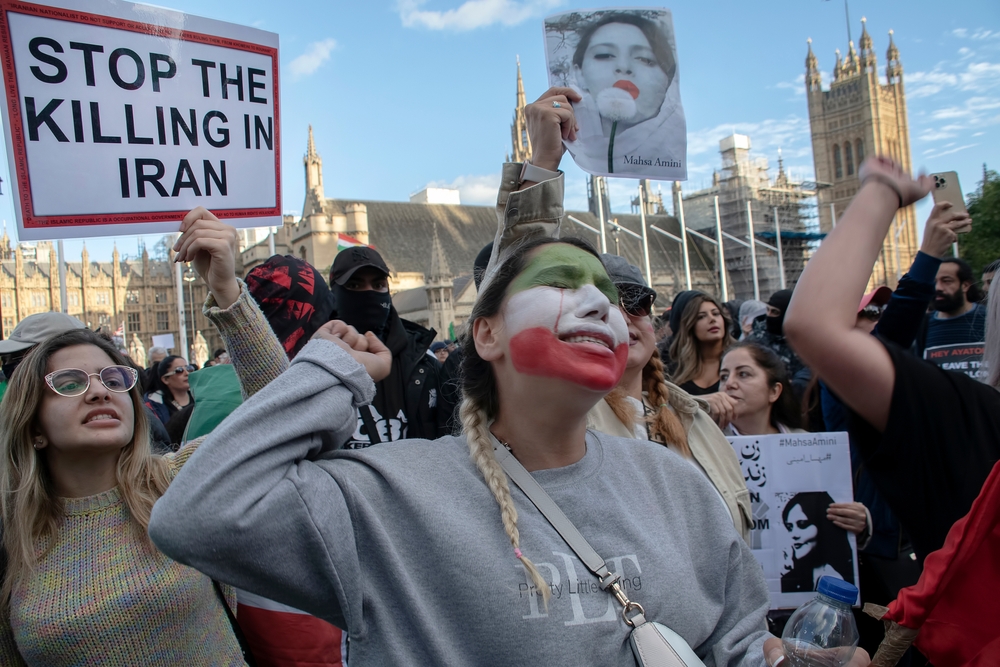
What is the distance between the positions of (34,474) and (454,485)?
142cm

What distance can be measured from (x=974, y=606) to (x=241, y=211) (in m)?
2.57

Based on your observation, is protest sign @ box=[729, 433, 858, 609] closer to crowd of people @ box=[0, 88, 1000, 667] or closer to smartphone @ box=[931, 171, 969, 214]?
crowd of people @ box=[0, 88, 1000, 667]

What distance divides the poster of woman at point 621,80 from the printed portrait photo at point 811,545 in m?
1.47

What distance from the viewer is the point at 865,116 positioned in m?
68.4

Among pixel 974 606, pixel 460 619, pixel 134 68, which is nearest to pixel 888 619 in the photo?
pixel 974 606

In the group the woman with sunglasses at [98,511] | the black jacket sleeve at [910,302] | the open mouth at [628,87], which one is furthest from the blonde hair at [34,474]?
the black jacket sleeve at [910,302]

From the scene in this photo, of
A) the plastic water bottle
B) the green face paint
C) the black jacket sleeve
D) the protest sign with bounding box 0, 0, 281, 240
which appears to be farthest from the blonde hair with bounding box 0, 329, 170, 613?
the black jacket sleeve

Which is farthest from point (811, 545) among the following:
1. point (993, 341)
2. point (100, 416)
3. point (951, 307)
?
point (951, 307)

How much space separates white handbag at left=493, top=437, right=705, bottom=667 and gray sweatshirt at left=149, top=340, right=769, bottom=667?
0.06 ft

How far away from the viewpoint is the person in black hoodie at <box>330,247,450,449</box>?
3270 millimetres

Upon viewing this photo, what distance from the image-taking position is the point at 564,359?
5.41ft

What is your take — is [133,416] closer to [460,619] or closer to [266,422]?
[266,422]

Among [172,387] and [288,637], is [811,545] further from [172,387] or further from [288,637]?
[172,387]

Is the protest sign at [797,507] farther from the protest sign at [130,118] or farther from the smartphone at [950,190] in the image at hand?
the protest sign at [130,118]
